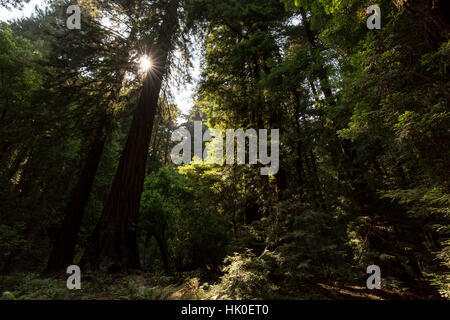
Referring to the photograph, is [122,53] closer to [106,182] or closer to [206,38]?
[206,38]

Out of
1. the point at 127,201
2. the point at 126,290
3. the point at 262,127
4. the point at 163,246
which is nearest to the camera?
the point at 126,290

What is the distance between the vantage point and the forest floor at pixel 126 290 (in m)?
4.16

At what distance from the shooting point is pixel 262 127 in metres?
8.62

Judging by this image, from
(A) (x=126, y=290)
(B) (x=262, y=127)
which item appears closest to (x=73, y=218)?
(A) (x=126, y=290)

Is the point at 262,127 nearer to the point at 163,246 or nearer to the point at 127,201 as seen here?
the point at 127,201

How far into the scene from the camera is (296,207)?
613 centimetres

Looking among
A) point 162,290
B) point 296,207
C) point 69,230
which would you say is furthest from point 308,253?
point 69,230

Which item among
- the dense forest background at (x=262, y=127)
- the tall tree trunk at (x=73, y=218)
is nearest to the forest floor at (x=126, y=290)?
the dense forest background at (x=262, y=127)

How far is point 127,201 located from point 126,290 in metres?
2.67

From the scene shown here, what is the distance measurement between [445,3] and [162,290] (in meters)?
7.54

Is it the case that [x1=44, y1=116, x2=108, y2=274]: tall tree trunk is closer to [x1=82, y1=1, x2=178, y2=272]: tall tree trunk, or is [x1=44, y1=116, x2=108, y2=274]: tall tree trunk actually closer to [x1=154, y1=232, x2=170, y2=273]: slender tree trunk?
[x1=82, y1=1, x2=178, y2=272]: tall tree trunk

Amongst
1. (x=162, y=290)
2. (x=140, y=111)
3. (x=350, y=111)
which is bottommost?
(x=162, y=290)

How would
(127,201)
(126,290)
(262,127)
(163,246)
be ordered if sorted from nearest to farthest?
(126,290) < (127,201) < (262,127) < (163,246)
